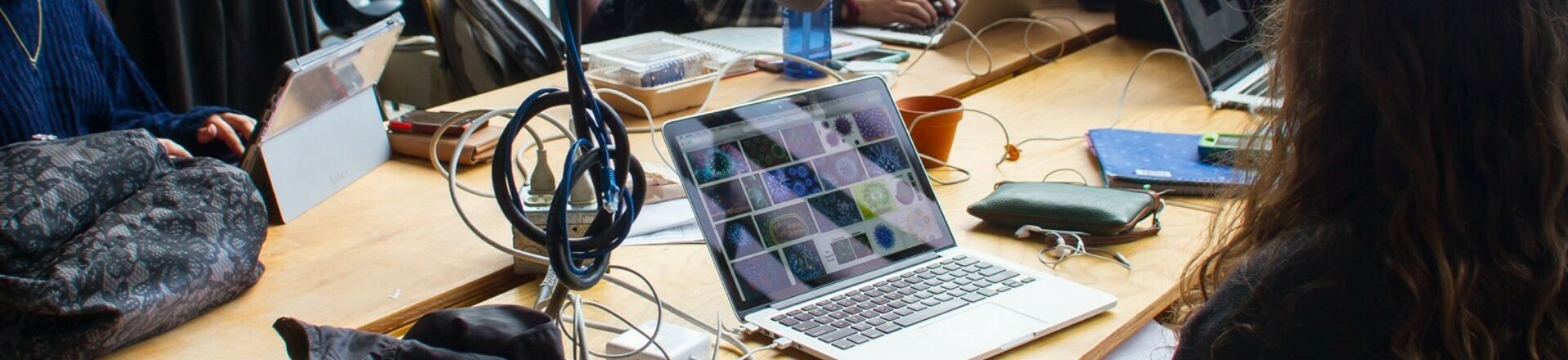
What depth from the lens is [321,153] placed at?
1.33m

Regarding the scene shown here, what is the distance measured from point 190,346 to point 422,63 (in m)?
1.95

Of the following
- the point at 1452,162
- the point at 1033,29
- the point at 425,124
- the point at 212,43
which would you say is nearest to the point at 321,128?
the point at 425,124

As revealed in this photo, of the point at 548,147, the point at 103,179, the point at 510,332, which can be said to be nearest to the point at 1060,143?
the point at 548,147

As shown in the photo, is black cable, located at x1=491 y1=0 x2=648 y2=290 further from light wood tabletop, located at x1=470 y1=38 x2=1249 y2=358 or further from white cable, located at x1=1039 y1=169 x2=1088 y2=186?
white cable, located at x1=1039 y1=169 x2=1088 y2=186

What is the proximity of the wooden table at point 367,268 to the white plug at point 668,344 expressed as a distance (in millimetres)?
233

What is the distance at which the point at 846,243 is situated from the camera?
3.52 feet

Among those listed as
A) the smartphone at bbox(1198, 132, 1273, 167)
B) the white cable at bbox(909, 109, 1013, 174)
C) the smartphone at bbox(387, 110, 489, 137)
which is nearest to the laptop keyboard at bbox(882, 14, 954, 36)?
the white cable at bbox(909, 109, 1013, 174)

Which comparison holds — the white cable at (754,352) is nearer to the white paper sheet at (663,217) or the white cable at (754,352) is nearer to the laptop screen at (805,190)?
the laptop screen at (805,190)

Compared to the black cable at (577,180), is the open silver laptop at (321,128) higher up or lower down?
lower down

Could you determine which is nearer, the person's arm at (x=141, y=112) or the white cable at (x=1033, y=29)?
the person's arm at (x=141, y=112)

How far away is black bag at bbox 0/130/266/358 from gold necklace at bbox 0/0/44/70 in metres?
0.54

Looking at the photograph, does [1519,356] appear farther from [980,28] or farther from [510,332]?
[980,28]

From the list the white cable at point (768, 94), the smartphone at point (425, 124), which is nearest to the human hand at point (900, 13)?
the white cable at point (768, 94)

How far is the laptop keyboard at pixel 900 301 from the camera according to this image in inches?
37.6
